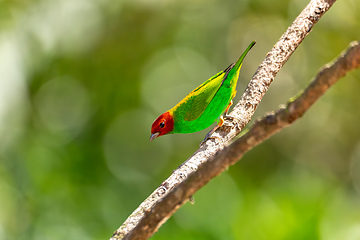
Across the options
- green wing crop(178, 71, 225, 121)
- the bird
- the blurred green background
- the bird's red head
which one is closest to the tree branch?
the bird

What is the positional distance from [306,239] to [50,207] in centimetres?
271

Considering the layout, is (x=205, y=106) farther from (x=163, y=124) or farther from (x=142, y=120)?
(x=142, y=120)

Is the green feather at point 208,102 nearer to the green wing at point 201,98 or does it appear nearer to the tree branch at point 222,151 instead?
the green wing at point 201,98

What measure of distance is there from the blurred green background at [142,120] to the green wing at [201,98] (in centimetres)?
158

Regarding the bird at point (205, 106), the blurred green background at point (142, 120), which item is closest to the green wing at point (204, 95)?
the bird at point (205, 106)

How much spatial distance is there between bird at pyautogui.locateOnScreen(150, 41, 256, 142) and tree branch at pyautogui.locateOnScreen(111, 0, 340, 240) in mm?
499

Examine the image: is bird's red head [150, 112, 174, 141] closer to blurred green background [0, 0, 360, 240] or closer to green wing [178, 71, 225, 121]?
green wing [178, 71, 225, 121]

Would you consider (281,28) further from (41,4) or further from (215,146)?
(215,146)

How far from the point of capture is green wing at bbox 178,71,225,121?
9.91 feet

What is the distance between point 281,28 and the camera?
237 inches

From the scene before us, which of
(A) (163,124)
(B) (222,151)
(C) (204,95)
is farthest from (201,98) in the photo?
(B) (222,151)

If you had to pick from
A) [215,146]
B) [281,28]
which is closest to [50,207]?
[215,146]

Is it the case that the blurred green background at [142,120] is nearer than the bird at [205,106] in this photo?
No

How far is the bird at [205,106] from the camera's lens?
9.77 ft
